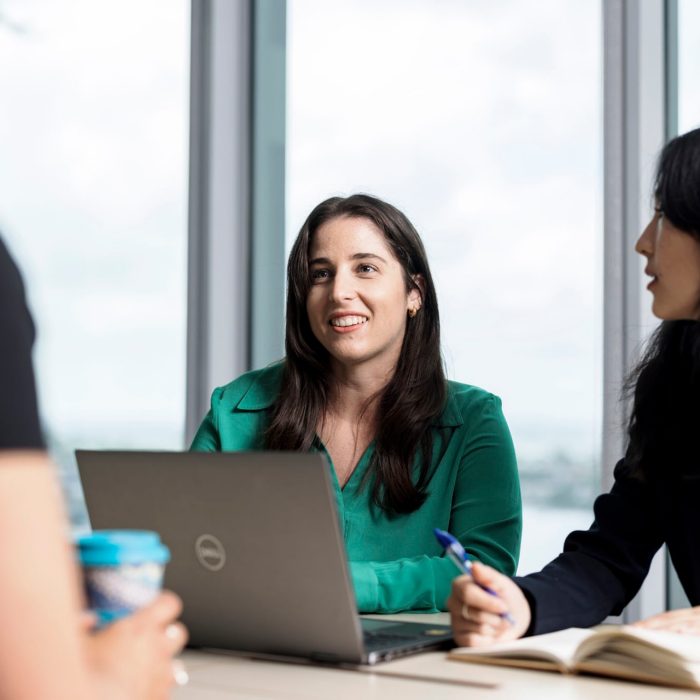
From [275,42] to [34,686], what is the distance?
10.1 ft

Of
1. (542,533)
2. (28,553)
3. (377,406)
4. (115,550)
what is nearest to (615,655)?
(115,550)

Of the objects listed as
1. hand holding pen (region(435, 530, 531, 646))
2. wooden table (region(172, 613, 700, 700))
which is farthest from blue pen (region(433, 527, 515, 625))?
wooden table (region(172, 613, 700, 700))

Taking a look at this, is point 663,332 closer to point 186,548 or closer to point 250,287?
point 186,548

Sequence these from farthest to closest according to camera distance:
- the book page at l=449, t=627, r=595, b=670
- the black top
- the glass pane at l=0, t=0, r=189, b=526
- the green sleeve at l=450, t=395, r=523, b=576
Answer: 1. the glass pane at l=0, t=0, r=189, b=526
2. the green sleeve at l=450, t=395, r=523, b=576
3. the black top
4. the book page at l=449, t=627, r=595, b=670

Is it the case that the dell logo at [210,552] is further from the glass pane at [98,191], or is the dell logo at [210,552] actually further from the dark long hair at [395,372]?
the glass pane at [98,191]

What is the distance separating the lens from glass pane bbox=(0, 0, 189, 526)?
340cm

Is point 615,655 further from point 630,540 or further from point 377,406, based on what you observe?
point 377,406

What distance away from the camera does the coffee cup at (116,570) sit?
87 centimetres

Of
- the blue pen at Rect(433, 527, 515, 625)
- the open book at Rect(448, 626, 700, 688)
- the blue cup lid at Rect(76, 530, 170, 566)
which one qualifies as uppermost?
the blue cup lid at Rect(76, 530, 170, 566)

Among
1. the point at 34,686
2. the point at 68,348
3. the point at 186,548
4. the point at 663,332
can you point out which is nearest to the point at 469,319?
the point at 663,332

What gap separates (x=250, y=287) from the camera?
11.5 feet

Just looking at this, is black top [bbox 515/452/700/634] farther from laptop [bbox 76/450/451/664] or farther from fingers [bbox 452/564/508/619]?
laptop [bbox 76/450/451/664]

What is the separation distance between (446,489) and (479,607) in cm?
79

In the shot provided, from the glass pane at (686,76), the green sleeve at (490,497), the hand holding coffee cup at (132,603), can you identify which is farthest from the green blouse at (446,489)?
the hand holding coffee cup at (132,603)
